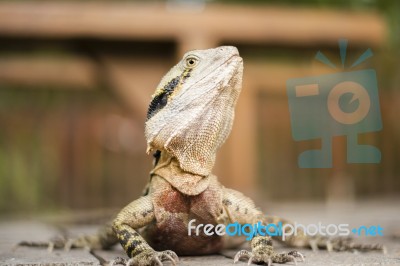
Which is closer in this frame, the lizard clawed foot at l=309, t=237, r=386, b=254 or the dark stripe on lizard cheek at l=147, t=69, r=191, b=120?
the dark stripe on lizard cheek at l=147, t=69, r=191, b=120

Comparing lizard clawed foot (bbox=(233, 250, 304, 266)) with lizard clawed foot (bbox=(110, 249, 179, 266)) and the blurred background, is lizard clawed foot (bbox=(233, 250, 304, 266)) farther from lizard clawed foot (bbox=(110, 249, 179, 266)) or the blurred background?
the blurred background

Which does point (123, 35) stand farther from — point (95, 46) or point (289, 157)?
point (289, 157)

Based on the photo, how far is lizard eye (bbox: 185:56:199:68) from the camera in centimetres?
340

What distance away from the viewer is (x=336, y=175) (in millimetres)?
9875

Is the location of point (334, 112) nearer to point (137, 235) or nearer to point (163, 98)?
point (163, 98)

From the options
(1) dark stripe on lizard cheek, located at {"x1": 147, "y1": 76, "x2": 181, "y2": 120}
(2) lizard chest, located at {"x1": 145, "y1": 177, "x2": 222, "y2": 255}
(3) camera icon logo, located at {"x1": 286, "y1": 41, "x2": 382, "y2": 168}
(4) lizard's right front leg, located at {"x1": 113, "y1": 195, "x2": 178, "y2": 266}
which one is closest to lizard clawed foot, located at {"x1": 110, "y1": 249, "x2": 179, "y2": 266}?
(4) lizard's right front leg, located at {"x1": 113, "y1": 195, "x2": 178, "y2": 266}

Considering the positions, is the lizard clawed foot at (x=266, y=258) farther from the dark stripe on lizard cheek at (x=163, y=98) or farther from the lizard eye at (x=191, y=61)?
the lizard eye at (x=191, y=61)

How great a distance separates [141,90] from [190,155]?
13.1 feet

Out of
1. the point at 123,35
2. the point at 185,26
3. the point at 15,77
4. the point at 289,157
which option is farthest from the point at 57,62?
the point at 289,157

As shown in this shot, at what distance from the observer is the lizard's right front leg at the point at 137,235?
3035mm

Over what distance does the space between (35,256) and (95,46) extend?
418 cm

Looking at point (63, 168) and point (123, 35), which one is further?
point (63, 168)

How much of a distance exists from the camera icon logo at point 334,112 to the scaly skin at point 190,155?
3.64 meters

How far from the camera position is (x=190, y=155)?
3.36 meters
